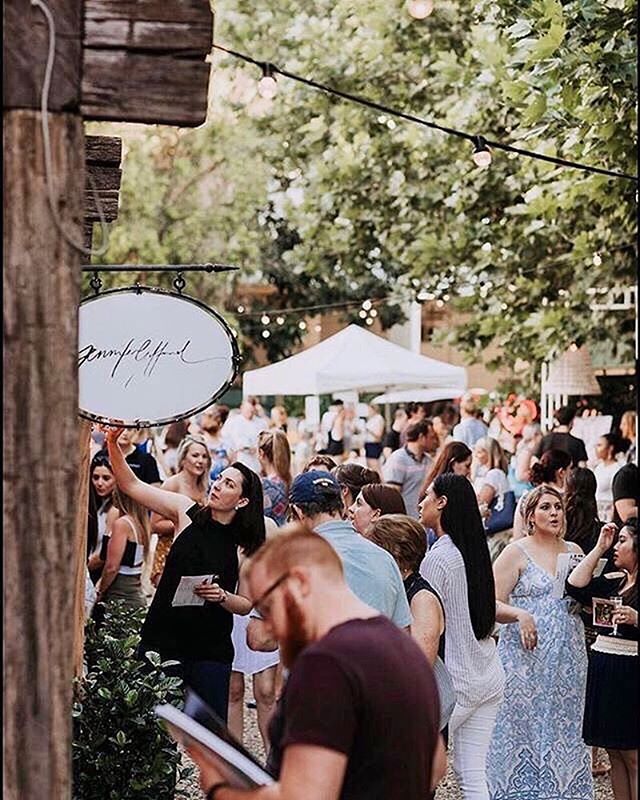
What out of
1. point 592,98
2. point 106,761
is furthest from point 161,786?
point 592,98

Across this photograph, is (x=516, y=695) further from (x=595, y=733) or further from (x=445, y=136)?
(x=445, y=136)

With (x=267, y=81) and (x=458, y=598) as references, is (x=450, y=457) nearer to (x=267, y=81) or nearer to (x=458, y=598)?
(x=267, y=81)

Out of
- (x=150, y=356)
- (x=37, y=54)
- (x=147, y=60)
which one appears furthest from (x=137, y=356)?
(x=37, y=54)

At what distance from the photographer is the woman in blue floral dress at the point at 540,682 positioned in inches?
323

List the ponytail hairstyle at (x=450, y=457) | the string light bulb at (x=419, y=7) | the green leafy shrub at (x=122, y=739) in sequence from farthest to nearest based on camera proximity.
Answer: the string light bulb at (x=419, y=7), the ponytail hairstyle at (x=450, y=457), the green leafy shrub at (x=122, y=739)

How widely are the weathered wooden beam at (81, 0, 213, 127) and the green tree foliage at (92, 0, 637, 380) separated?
7.19 m

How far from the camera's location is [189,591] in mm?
8008

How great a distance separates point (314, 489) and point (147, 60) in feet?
10.3

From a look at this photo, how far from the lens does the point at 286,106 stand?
2606 cm

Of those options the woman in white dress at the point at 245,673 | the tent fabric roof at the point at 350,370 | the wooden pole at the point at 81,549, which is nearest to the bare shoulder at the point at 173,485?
the wooden pole at the point at 81,549

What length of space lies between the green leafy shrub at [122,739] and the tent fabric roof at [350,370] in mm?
13595

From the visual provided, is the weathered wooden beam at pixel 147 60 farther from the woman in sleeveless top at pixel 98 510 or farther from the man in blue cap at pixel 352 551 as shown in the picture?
the woman in sleeveless top at pixel 98 510

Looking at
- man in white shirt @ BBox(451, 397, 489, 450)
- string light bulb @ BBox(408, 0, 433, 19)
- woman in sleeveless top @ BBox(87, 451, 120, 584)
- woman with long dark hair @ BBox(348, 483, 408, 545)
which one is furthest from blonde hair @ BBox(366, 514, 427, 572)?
man in white shirt @ BBox(451, 397, 489, 450)

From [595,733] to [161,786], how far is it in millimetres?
2102
